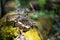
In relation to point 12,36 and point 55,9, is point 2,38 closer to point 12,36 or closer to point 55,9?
point 12,36

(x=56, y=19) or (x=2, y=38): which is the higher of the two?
(x=2, y=38)

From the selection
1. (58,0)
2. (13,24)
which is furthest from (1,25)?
(58,0)

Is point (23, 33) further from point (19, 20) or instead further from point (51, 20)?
point (51, 20)

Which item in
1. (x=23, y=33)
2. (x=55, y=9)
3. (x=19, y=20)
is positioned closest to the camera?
(x=23, y=33)

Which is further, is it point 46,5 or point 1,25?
point 46,5

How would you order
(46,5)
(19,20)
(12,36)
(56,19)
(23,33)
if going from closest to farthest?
(12,36)
(23,33)
(19,20)
(56,19)
(46,5)

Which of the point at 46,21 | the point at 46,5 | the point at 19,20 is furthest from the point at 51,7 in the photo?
the point at 19,20

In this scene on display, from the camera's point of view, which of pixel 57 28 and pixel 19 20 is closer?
pixel 19 20

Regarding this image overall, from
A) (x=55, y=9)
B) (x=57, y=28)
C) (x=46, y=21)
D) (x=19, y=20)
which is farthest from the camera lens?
(x=55, y=9)

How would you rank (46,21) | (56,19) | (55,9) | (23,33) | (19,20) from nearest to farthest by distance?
1. (23,33)
2. (19,20)
3. (46,21)
4. (56,19)
5. (55,9)
